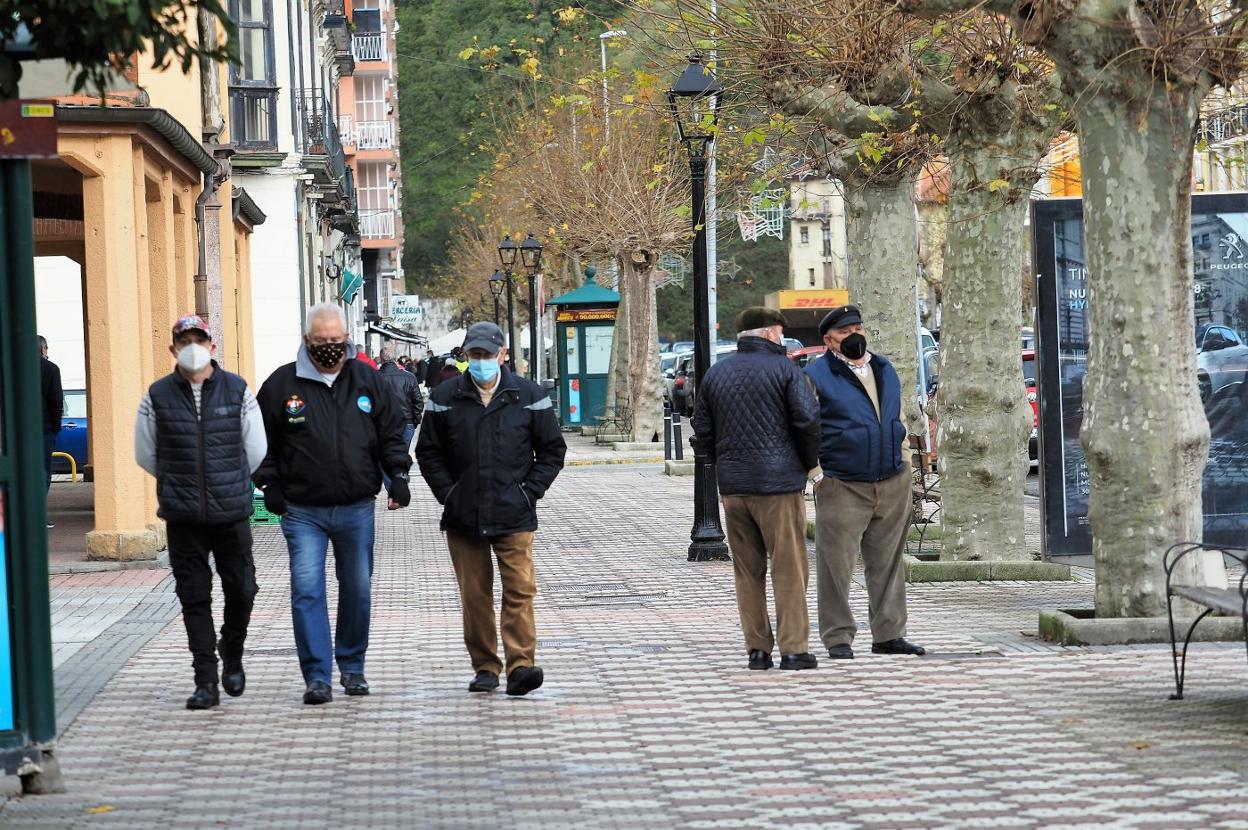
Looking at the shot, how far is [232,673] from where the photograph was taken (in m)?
9.92

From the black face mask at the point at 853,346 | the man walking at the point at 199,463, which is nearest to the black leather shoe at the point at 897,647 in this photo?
the black face mask at the point at 853,346

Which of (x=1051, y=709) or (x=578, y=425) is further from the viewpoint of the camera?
(x=578, y=425)

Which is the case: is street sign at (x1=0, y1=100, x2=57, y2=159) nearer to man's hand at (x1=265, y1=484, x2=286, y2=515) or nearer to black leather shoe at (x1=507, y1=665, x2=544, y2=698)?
man's hand at (x1=265, y1=484, x2=286, y2=515)

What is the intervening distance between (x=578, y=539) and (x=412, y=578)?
376 cm

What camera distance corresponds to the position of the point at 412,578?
16297 mm

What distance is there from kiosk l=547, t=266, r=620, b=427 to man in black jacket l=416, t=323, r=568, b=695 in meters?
34.6

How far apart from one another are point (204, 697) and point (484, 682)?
1.33m

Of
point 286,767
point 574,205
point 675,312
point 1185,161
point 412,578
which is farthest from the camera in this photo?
point 675,312

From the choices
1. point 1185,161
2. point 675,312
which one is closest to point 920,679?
point 1185,161

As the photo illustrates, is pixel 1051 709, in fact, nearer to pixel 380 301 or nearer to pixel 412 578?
pixel 412 578

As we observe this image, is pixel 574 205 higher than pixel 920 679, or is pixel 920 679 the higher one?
pixel 574 205

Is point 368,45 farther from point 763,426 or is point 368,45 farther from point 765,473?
point 765,473

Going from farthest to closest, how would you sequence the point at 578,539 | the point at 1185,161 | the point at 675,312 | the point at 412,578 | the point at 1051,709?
the point at 675,312 → the point at 578,539 → the point at 412,578 → the point at 1185,161 → the point at 1051,709

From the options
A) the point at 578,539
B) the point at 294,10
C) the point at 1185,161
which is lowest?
the point at 578,539
